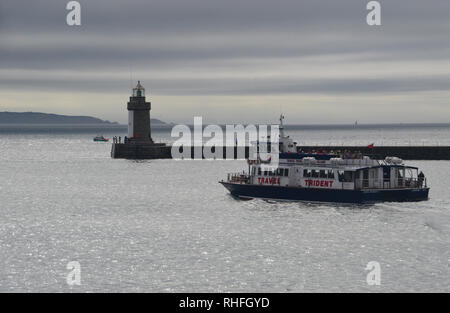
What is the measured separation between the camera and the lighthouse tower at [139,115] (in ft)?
402

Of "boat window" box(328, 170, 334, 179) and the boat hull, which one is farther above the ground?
"boat window" box(328, 170, 334, 179)

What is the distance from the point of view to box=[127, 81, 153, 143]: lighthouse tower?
123 metres

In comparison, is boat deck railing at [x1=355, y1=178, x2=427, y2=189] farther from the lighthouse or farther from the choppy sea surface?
the lighthouse

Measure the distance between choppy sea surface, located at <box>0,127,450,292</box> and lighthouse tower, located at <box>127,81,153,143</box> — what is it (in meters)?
44.1

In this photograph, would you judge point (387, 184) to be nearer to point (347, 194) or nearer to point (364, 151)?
point (347, 194)

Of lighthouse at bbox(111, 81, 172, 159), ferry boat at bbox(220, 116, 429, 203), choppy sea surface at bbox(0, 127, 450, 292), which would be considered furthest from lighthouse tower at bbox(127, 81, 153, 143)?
ferry boat at bbox(220, 116, 429, 203)

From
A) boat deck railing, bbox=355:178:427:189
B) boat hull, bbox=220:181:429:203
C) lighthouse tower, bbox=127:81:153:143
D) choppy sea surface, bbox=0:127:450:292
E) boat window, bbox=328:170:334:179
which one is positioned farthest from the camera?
lighthouse tower, bbox=127:81:153:143

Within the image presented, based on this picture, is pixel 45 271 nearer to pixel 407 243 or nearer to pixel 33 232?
pixel 33 232

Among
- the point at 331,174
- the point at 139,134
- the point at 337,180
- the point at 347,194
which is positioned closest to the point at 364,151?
the point at 139,134

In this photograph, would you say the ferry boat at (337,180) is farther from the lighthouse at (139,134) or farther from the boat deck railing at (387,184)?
the lighthouse at (139,134)

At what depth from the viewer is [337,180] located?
64625mm

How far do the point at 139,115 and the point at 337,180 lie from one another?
64.3 m
